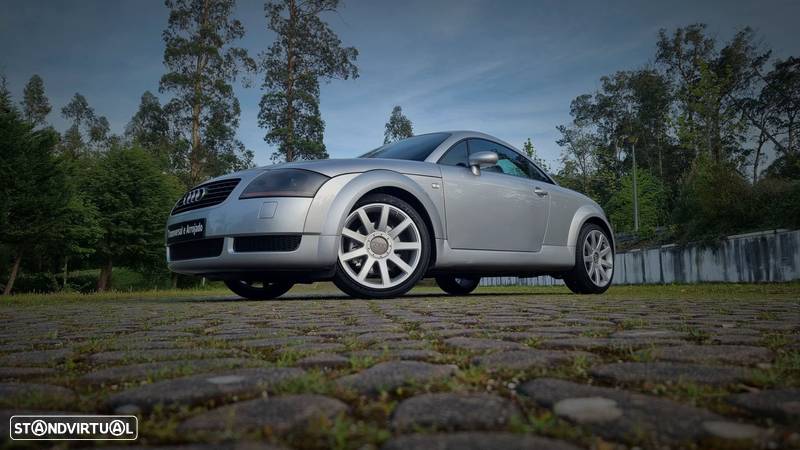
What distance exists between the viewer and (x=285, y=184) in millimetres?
4672

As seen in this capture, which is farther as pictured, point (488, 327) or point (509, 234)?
point (509, 234)

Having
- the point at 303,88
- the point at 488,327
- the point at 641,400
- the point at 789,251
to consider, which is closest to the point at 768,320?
the point at 488,327

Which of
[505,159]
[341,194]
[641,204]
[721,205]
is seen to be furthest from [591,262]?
[641,204]

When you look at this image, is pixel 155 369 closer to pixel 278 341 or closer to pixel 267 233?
pixel 278 341

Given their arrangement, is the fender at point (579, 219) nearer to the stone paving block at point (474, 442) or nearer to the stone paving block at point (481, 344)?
the stone paving block at point (481, 344)

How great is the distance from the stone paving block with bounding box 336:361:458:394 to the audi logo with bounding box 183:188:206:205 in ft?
13.0

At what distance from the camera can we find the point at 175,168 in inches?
1237

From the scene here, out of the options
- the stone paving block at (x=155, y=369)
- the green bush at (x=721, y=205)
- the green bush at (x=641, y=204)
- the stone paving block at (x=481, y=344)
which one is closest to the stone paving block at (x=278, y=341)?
the stone paving block at (x=155, y=369)

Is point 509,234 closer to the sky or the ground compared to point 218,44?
closer to the ground

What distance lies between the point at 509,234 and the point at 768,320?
306cm

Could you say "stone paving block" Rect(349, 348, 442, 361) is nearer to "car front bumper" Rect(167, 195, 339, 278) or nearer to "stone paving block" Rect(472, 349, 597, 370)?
"stone paving block" Rect(472, 349, 597, 370)

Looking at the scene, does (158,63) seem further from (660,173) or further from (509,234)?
(660,173)

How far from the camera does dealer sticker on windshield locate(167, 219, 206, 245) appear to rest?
4.86 metres

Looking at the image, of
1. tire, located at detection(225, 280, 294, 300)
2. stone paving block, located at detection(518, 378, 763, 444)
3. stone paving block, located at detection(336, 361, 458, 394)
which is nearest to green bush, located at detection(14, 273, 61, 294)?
tire, located at detection(225, 280, 294, 300)
